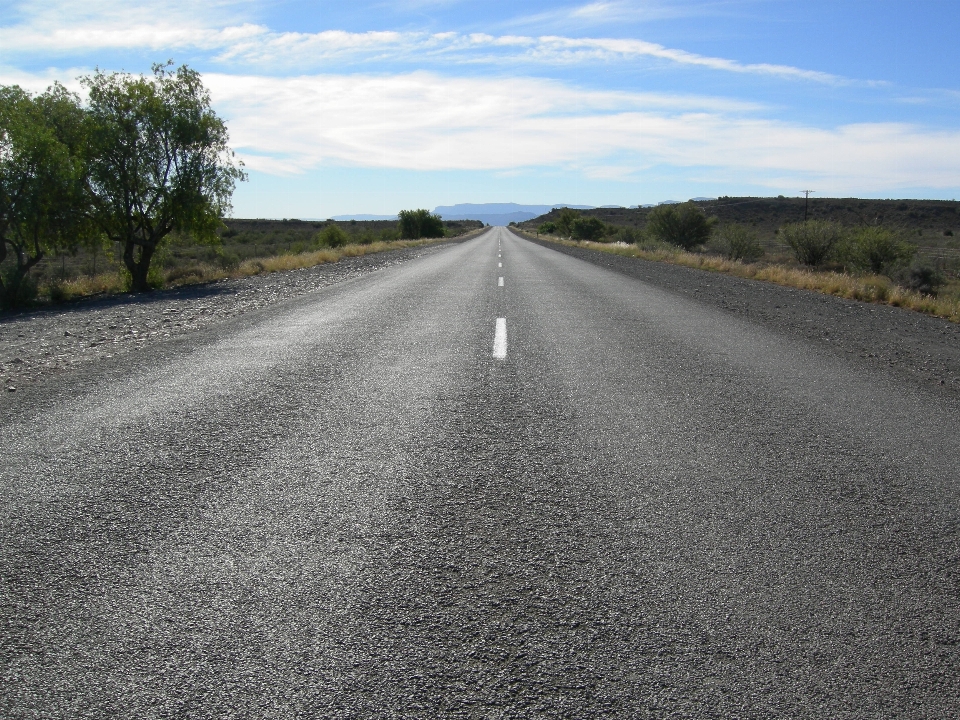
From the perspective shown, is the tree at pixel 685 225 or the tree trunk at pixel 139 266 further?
the tree at pixel 685 225

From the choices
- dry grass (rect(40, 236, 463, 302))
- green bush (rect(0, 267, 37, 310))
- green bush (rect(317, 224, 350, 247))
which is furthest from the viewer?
green bush (rect(317, 224, 350, 247))

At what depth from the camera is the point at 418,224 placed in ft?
265

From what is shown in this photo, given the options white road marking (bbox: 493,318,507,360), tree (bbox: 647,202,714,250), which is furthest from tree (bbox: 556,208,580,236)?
white road marking (bbox: 493,318,507,360)

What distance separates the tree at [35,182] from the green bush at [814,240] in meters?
27.9

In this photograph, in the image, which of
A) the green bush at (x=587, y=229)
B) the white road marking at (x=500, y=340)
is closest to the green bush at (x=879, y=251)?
the white road marking at (x=500, y=340)

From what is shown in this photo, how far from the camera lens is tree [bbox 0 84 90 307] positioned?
664 inches

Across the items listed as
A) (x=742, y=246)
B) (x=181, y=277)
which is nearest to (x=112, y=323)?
(x=181, y=277)

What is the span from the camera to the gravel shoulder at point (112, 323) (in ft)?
26.0

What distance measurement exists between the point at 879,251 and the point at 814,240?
3.75 m

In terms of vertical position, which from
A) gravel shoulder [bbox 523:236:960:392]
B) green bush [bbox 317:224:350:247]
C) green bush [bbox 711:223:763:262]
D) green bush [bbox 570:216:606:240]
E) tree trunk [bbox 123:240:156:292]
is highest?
green bush [bbox 570:216:606:240]

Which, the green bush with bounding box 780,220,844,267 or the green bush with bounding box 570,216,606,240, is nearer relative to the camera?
the green bush with bounding box 780,220,844,267

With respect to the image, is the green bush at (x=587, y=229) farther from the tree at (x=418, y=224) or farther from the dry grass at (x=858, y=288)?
the dry grass at (x=858, y=288)

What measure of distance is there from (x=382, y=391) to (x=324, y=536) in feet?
9.71

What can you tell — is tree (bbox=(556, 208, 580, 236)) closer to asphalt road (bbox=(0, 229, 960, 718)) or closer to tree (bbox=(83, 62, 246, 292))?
tree (bbox=(83, 62, 246, 292))
